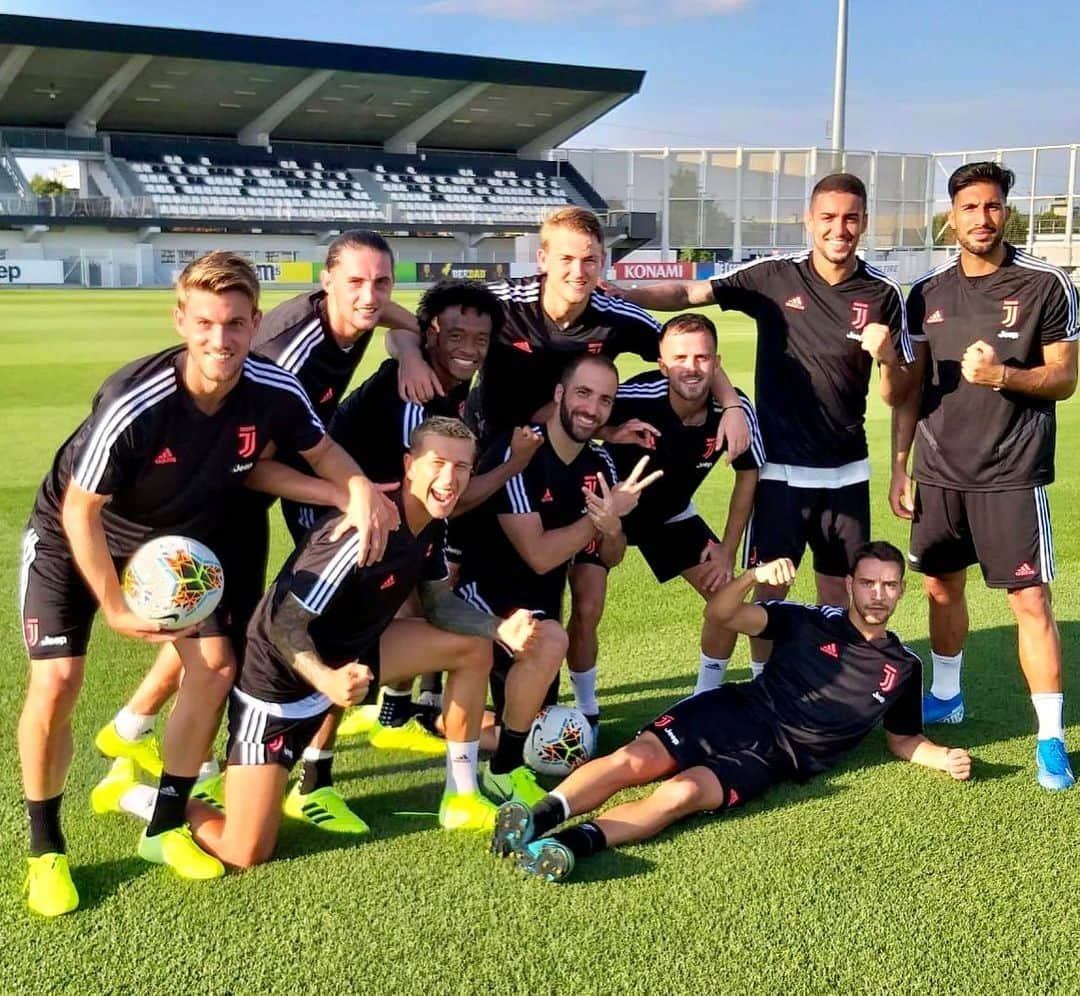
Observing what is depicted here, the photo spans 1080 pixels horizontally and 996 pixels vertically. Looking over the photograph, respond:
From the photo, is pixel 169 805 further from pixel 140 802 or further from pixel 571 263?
pixel 571 263

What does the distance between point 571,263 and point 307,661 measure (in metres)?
2.11

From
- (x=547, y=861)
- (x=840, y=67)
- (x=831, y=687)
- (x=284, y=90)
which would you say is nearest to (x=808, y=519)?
(x=831, y=687)

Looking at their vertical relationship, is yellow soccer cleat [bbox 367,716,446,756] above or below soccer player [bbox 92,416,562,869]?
below

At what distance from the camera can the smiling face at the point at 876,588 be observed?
14.6ft

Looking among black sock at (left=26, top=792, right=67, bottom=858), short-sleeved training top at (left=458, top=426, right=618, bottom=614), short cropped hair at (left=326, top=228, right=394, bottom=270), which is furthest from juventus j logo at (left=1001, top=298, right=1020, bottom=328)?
black sock at (left=26, top=792, right=67, bottom=858)

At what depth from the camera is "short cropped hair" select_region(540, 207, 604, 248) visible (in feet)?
15.3

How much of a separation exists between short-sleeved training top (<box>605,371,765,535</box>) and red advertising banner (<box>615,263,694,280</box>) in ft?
134

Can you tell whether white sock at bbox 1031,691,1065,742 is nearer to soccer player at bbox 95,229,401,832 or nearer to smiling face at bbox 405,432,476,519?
smiling face at bbox 405,432,476,519

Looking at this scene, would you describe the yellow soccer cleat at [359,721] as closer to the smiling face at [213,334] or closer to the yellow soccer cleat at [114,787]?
the yellow soccer cleat at [114,787]

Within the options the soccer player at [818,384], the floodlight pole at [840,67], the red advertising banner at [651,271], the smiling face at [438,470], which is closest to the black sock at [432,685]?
the soccer player at [818,384]

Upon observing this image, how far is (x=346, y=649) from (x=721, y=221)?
58509 mm

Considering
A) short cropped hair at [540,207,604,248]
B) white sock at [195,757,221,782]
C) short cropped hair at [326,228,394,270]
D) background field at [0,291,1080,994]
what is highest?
short cropped hair at [540,207,604,248]

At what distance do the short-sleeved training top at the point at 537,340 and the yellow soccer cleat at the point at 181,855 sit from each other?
227 cm

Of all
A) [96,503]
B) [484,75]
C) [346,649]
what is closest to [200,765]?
[346,649]
